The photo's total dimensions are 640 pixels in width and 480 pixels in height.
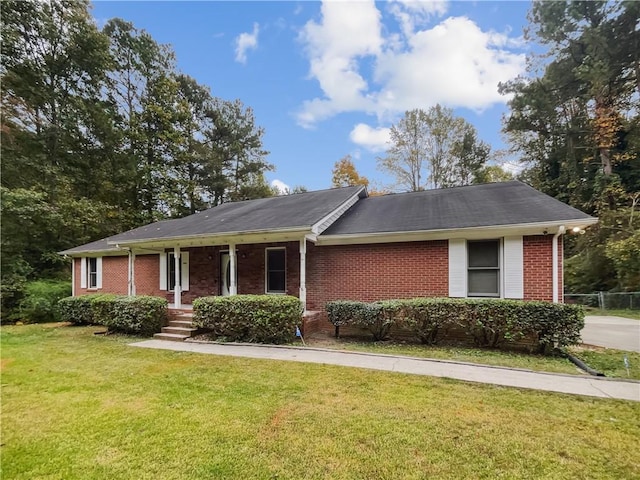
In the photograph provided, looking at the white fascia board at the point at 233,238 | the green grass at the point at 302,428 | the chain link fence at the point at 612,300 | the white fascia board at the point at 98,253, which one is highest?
the white fascia board at the point at 233,238

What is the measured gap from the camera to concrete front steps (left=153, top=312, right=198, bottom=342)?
29.1ft

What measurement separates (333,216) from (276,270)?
2608mm

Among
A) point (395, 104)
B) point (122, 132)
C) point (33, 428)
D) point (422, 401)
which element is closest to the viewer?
point (33, 428)

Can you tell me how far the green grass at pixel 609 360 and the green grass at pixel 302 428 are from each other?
5.98 feet

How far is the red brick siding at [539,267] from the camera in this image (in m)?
7.43

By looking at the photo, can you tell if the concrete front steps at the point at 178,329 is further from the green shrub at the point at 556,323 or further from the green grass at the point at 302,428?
the green shrub at the point at 556,323

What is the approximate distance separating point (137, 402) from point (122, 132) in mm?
22680

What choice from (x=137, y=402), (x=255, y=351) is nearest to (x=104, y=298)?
(x=255, y=351)

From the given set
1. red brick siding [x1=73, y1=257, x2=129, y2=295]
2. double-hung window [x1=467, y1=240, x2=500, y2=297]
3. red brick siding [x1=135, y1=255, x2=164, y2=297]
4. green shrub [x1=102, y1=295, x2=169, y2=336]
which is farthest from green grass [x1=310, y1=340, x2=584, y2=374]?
red brick siding [x1=73, y1=257, x2=129, y2=295]

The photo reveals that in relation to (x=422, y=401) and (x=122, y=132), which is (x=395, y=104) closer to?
(x=122, y=132)

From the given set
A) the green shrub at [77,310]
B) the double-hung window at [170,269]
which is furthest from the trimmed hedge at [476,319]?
the green shrub at [77,310]

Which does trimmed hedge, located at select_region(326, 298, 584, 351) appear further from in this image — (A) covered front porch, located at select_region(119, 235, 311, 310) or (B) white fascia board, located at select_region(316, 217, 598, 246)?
(A) covered front porch, located at select_region(119, 235, 311, 310)

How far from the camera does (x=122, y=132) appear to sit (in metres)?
21.9

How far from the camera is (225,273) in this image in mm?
11625
